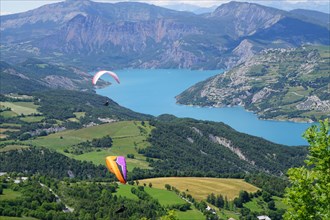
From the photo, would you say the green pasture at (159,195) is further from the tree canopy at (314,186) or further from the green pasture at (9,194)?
the tree canopy at (314,186)

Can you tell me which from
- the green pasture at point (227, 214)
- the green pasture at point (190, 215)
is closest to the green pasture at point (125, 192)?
the green pasture at point (190, 215)

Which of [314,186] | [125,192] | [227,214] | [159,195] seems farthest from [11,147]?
[314,186]

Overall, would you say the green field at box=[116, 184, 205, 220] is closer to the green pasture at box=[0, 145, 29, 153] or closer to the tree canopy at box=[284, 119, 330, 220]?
the green pasture at box=[0, 145, 29, 153]

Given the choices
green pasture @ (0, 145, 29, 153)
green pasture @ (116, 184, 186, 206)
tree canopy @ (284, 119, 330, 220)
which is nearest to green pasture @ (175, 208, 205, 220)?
green pasture @ (116, 184, 186, 206)

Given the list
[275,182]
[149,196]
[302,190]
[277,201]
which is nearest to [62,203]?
[149,196]

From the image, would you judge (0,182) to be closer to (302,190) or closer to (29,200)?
(29,200)
